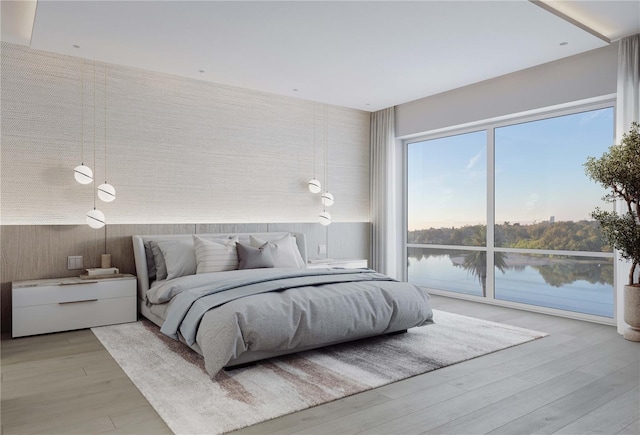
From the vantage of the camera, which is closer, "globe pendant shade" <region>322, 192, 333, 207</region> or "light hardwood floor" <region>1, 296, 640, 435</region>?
"light hardwood floor" <region>1, 296, 640, 435</region>

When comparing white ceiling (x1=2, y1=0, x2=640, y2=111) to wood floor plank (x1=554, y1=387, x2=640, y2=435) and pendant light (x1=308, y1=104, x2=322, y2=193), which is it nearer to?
pendant light (x1=308, y1=104, x2=322, y2=193)

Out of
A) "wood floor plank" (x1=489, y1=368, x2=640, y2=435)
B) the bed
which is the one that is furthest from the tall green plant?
the bed

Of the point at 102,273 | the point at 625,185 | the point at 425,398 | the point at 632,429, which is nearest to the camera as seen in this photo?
the point at 632,429

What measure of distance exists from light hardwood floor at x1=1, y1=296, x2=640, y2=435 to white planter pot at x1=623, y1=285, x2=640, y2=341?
9.8 inches

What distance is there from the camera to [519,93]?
16.8 ft

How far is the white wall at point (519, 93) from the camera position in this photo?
4457mm

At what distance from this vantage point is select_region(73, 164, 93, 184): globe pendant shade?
14.5 feet

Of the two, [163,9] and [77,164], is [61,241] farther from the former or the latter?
[163,9]

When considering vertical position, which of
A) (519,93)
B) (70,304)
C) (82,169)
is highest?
(519,93)

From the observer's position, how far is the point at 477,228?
5.82 meters

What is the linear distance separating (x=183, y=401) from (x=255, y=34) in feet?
9.71

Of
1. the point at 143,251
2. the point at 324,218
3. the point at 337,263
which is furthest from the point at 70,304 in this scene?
the point at 324,218

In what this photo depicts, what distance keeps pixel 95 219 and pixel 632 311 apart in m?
4.98

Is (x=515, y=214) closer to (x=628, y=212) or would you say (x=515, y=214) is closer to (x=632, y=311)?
→ (x=628, y=212)
